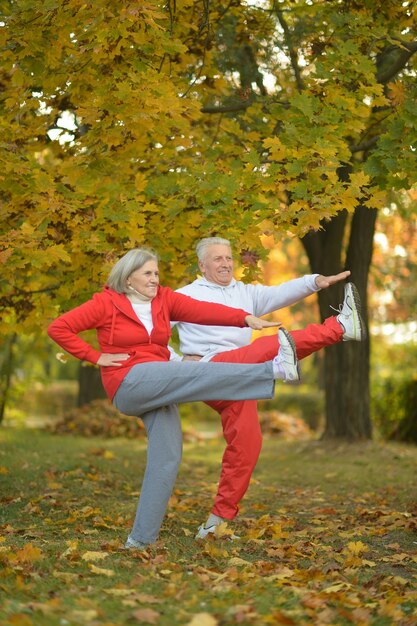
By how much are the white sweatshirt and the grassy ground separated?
4.25 feet

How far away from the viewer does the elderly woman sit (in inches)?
207

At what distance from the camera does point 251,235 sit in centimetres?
740

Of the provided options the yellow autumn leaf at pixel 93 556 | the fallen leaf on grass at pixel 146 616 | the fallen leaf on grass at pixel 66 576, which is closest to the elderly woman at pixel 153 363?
the yellow autumn leaf at pixel 93 556

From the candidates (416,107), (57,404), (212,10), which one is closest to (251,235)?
(416,107)

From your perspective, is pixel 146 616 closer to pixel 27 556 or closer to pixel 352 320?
pixel 27 556

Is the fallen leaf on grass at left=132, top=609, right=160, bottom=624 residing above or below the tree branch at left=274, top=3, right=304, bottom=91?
below

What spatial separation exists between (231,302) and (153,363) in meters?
1.11

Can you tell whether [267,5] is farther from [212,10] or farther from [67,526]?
[67,526]

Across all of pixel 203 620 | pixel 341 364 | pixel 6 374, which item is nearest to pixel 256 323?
pixel 203 620

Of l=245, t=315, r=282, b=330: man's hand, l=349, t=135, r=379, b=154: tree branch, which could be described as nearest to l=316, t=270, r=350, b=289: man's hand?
l=245, t=315, r=282, b=330: man's hand

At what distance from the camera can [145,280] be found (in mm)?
5500

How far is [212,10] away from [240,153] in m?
→ 1.62

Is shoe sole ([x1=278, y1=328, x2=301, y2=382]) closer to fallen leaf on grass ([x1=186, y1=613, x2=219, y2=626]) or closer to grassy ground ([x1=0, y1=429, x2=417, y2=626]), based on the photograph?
grassy ground ([x1=0, y1=429, x2=417, y2=626])

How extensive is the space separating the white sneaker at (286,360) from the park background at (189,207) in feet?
3.52
